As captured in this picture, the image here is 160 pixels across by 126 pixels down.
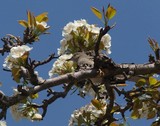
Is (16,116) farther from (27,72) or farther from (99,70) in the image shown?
(99,70)

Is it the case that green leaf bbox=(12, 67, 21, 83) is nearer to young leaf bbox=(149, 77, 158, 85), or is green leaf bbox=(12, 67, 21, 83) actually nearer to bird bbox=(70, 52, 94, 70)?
bird bbox=(70, 52, 94, 70)

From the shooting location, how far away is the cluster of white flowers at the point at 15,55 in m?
3.43

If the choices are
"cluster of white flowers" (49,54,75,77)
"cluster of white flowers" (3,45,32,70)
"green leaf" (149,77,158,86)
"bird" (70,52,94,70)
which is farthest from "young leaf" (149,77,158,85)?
"cluster of white flowers" (3,45,32,70)

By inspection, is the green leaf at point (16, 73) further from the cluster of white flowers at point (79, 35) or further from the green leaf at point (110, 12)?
the green leaf at point (110, 12)

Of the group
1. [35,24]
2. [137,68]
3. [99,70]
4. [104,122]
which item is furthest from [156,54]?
[35,24]

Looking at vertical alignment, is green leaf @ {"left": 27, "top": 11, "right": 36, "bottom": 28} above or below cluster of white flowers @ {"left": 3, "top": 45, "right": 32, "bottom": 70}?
above

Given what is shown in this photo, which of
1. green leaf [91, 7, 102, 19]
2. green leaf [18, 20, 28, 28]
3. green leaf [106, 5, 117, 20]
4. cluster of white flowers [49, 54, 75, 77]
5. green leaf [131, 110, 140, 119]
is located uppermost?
green leaf [18, 20, 28, 28]

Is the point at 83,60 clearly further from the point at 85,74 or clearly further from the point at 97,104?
the point at 97,104

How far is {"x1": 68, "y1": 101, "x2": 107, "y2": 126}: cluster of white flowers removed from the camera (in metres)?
3.88

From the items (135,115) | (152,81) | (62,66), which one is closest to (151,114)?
(135,115)

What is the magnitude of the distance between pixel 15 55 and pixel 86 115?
33.3 inches

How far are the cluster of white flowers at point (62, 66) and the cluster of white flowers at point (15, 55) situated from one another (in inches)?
19.5

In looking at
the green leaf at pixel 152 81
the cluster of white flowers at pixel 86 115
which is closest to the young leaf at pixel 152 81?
the green leaf at pixel 152 81

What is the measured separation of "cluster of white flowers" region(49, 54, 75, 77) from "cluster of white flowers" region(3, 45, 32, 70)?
496mm
